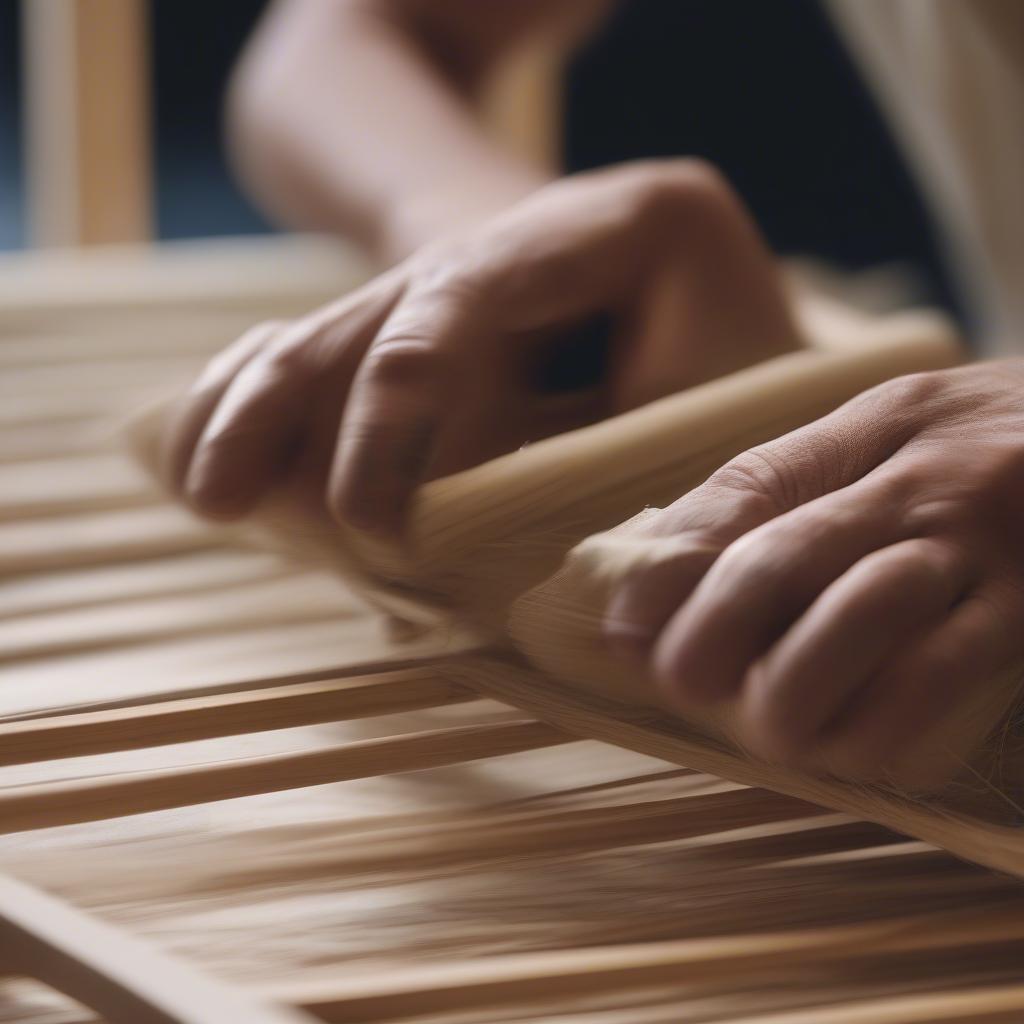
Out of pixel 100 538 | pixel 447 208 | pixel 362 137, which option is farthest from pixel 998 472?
pixel 362 137

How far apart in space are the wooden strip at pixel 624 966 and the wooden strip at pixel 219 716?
99 mm

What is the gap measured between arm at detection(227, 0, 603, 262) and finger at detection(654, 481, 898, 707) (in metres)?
0.48

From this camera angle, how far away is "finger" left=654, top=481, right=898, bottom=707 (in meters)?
0.29

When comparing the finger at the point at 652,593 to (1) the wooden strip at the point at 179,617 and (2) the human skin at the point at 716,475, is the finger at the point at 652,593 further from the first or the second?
(1) the wooden strip at the point at 179,617

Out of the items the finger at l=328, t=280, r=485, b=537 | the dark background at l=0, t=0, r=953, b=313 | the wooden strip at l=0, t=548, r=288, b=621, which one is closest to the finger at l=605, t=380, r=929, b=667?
the finger at l=328, t=280, r=485, b=537

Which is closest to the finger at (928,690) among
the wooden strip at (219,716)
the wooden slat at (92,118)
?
the wooden strip at (219,716)

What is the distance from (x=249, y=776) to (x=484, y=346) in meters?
0.20

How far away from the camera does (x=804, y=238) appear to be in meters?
1.54

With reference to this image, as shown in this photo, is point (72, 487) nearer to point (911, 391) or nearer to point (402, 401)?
point (402, 401)

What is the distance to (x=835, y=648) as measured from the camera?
289 mm

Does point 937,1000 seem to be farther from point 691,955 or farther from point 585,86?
point 585,86

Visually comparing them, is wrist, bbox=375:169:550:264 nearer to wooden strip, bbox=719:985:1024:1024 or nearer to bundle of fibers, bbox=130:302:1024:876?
bundle of fibers, bbox=130:302:1024:876

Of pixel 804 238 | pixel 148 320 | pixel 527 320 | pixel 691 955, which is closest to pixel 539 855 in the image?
pixel 691 955

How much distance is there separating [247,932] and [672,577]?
127mm
